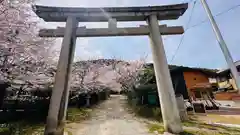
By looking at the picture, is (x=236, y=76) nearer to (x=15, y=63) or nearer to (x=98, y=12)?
(x=98, y=12)

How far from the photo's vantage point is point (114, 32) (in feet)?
21.3

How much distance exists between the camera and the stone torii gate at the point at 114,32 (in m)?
5.35

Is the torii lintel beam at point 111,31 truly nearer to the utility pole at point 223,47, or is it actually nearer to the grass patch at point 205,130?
the utility pole at point 223,47

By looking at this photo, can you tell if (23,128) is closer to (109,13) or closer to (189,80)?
(109,13)

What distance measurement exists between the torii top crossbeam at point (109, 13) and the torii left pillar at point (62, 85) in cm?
38

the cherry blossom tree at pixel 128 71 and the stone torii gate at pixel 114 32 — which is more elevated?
the cherry blossom tree at pixel 128 71

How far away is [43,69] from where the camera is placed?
9.70 m

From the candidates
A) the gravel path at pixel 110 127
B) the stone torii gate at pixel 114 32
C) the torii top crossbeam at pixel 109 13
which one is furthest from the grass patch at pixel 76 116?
the torii top crossbeam at pixel 109 13

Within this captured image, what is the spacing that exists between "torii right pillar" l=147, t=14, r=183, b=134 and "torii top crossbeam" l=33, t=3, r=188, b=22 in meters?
0.40

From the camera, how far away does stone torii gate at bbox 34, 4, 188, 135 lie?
17.5 ft

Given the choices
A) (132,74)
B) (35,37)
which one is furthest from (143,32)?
(132,74)

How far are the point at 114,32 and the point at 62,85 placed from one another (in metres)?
3.05

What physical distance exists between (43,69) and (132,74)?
46.1ft

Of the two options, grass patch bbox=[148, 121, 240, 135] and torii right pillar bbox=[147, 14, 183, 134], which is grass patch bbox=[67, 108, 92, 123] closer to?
grass patch bbox=[148, 121, 240, 135]
